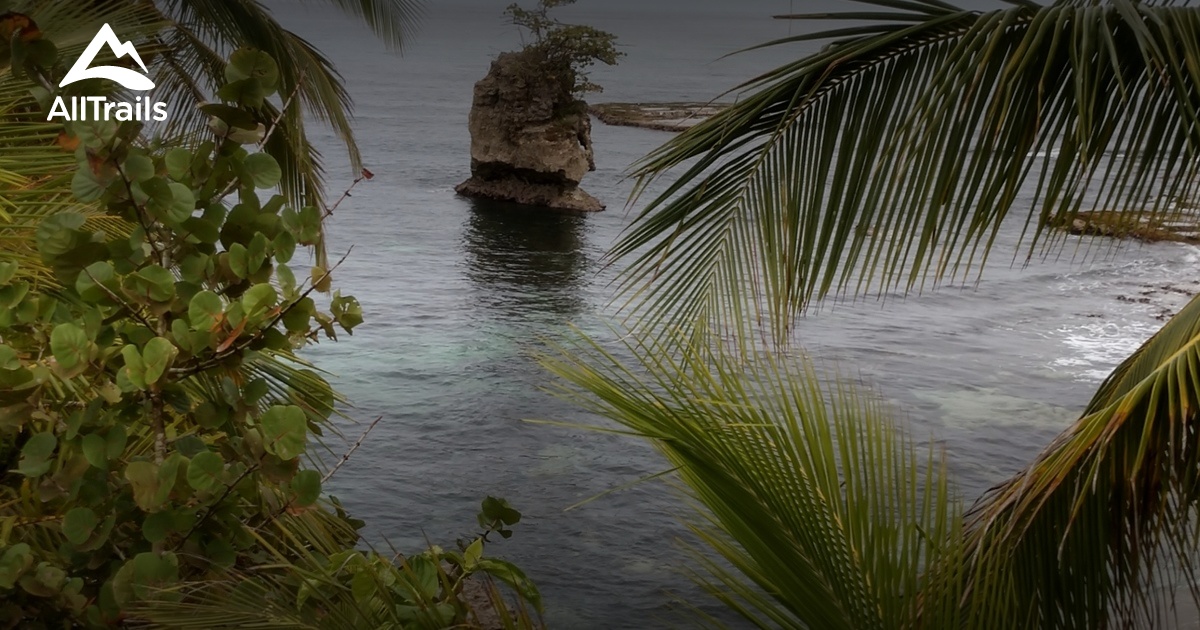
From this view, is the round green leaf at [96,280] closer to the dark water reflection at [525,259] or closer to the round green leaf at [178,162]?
the round green leaf at [178,162]

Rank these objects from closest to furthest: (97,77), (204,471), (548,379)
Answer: (204,471)
(97,77)
(548,379)

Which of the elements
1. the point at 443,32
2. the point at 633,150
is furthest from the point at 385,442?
the point at 443,32

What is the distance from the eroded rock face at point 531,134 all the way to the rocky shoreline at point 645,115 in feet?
73.3

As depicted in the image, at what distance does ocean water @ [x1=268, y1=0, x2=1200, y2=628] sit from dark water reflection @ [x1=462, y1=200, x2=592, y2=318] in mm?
70

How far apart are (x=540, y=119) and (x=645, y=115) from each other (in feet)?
104

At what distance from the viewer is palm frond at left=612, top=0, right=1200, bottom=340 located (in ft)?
8.99

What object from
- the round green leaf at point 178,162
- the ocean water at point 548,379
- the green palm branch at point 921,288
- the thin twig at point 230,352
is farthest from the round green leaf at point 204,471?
the green palm branch at point 921,288

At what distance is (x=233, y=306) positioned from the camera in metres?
2.29

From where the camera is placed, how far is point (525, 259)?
26.2m

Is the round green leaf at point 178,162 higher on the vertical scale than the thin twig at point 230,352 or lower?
higher

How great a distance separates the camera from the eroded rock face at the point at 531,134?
98.9 feet

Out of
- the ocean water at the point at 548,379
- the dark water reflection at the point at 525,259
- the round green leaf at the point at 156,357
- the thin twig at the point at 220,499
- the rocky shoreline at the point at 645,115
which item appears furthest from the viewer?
the rocky shoreline at the point at 645,115

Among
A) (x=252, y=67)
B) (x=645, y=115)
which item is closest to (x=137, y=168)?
(x=252, y=67)

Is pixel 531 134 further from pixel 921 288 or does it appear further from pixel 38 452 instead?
pixel 38 452
